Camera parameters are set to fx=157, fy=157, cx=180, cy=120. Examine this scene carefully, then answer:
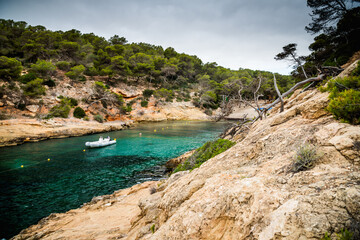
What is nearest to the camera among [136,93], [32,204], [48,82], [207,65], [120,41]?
[32,204]

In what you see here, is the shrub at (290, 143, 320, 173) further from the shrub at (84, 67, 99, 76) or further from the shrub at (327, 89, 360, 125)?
the shrub at (84, 67, 99, 76)

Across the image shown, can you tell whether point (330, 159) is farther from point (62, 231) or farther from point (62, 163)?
point (62, 163)

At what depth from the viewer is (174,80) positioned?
58719 millimetres

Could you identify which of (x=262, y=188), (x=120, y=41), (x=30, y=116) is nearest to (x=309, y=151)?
(x=262, y=188)

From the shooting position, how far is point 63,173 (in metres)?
12.1

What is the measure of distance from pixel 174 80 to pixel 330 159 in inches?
2302

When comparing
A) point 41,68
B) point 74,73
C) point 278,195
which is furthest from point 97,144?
point 74,73

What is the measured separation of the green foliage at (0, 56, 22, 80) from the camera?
2639 centimetres

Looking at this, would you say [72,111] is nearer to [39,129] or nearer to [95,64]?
[39,129]

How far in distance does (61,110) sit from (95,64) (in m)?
21.4

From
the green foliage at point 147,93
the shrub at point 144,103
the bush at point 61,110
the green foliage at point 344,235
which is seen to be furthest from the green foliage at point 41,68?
the green foliage at point 344,235

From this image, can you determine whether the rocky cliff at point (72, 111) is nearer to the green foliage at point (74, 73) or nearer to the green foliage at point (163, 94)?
the green foliage at point (74, 73)

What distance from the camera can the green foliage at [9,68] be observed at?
86.6 feet

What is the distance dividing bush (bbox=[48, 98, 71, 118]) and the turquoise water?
7.89 metres
